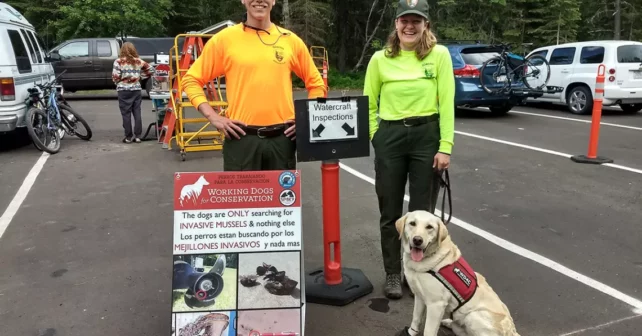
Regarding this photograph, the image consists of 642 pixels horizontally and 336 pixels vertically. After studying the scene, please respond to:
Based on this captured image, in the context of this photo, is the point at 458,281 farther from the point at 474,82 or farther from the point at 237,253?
the point at 474,82

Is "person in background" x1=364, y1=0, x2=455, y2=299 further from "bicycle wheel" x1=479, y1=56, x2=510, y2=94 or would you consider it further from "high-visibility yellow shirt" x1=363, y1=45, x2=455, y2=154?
"bicycle wheel" x1=479, y1=56, x2=510, y2=94

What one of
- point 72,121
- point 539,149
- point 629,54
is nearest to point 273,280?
point 539,149

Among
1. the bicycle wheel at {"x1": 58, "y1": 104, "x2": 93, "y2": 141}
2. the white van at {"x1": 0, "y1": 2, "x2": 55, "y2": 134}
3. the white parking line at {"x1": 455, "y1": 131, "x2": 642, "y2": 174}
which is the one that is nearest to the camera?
the white parking line at {"x1": 455, "y1": 131, "x2": 642, "y2": 174}

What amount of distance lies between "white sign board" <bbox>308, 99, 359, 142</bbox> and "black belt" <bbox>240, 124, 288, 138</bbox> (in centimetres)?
19

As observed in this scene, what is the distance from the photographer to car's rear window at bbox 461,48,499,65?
457 inches

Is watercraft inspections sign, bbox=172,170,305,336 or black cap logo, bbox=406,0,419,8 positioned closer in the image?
watercraft inspections sign, bbox=172,170,305,336

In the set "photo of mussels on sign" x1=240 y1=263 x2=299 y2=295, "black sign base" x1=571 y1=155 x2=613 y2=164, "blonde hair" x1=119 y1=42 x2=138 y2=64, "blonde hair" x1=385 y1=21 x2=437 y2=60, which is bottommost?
"black sign base" x1=571 y1=155 x2=613 y2=164

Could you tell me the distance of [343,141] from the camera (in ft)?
10.9

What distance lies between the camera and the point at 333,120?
3250 millimetres

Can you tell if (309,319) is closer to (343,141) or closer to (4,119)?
(343,141)

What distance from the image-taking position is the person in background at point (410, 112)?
128 inches

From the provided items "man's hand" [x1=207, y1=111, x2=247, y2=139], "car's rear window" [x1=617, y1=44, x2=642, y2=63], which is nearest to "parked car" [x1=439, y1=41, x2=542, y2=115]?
"car's rear window" [x1=617, y1=44, x2=642, y2=63]

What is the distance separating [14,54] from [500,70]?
31.6 feet

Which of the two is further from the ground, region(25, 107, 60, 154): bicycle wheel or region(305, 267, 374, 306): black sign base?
region(25, 107, 60, 154): bicycle wheel
